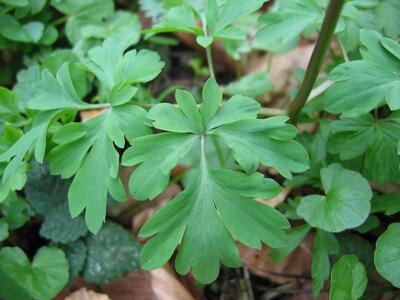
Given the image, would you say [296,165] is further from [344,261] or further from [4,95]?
[4,95]

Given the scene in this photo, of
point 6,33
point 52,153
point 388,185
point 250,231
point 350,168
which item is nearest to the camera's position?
point 250,231

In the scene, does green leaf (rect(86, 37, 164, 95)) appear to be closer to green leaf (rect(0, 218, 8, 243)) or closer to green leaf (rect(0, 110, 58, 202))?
green leaf (rect(0, 110, 58, 202))

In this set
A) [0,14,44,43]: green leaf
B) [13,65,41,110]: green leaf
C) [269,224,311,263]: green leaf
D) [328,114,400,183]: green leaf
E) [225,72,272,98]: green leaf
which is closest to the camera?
[328,114,400,183]: green leaf

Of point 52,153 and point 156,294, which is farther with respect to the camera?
point 156,294

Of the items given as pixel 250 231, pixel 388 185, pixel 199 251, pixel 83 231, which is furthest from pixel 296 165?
pixel 83 231

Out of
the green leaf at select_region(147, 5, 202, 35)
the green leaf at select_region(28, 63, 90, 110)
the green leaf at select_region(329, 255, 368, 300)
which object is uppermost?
the green leaf at select_region(147, 5, 202, 35)

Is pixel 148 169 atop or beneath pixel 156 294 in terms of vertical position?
atop

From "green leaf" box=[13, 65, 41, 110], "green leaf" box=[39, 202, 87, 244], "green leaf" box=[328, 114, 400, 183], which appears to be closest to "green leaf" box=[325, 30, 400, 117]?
"green leaf" box=[328, 114, 400, 183]

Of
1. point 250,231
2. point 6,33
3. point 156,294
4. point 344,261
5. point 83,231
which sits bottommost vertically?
point 156,294
